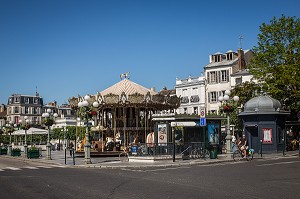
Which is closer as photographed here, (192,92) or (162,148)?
(162,148)

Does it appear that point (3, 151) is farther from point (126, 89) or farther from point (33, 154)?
point (126, 89)

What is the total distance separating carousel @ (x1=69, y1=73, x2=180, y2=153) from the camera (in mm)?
40438

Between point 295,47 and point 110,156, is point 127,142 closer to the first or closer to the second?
point 110,156

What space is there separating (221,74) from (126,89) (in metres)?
35.8

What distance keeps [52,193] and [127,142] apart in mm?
27712

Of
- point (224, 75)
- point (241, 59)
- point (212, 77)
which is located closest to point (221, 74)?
point (224, 75)

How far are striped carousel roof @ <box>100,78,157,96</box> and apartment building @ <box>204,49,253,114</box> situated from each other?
1249 inches

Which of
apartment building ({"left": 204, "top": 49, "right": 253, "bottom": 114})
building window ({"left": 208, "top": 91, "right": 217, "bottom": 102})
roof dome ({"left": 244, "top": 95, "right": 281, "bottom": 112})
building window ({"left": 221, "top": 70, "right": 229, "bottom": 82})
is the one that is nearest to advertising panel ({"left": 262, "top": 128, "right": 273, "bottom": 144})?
roof dome ({"left": 244, "top": 95, "right": 281, "bottom": 112})

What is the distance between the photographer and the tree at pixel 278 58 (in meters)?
44.8

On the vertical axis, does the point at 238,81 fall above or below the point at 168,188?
above

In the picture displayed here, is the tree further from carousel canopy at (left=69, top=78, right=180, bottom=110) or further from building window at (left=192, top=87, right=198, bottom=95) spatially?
building window at (left=192, top=87, right=198, bottom=95)

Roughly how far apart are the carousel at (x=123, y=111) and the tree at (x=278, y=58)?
986 centimetres

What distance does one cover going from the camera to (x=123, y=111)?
41188 mm

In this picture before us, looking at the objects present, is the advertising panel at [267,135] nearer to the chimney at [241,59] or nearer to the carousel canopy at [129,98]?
the carousel canopy at [129,98]
